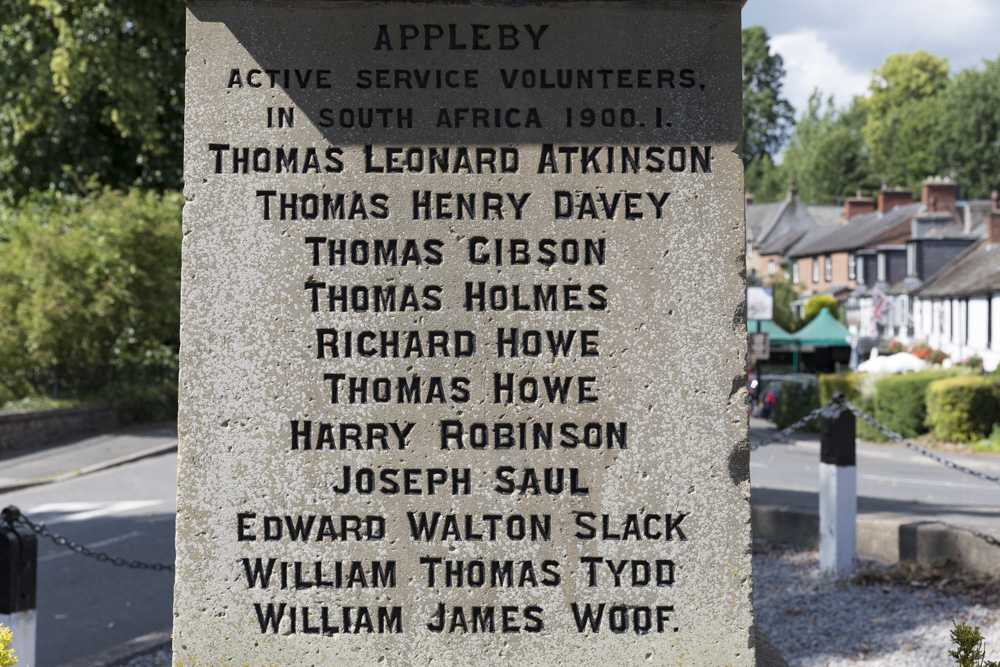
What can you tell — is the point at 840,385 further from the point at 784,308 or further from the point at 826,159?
the point at 826,159

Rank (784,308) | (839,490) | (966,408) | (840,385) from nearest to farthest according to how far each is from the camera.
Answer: (839,490), (966,408), (840,385), (784,308)

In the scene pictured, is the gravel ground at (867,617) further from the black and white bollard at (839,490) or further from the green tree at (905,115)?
the green tree at (905,115)

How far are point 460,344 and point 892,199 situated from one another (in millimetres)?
63782

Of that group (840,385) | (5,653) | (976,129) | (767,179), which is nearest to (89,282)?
(5,653)

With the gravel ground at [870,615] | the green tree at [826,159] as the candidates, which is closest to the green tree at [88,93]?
the gravel ground at [870,615]

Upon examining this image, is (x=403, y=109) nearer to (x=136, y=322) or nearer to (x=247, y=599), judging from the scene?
(x=247, y=599)

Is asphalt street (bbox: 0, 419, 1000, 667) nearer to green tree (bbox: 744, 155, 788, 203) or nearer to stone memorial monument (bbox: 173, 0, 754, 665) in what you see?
stone memorial monument (bbox: 173, 0, 754, 665)

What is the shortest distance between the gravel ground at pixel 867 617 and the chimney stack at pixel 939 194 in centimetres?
4638

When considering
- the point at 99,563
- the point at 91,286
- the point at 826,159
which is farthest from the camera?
the point at 826,159

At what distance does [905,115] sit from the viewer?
8119cm

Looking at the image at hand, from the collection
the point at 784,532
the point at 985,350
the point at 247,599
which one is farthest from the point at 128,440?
the point at 985,350

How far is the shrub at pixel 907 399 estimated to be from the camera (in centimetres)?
2323

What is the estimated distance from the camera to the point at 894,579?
7.12m

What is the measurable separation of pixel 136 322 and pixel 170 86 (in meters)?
5.39
